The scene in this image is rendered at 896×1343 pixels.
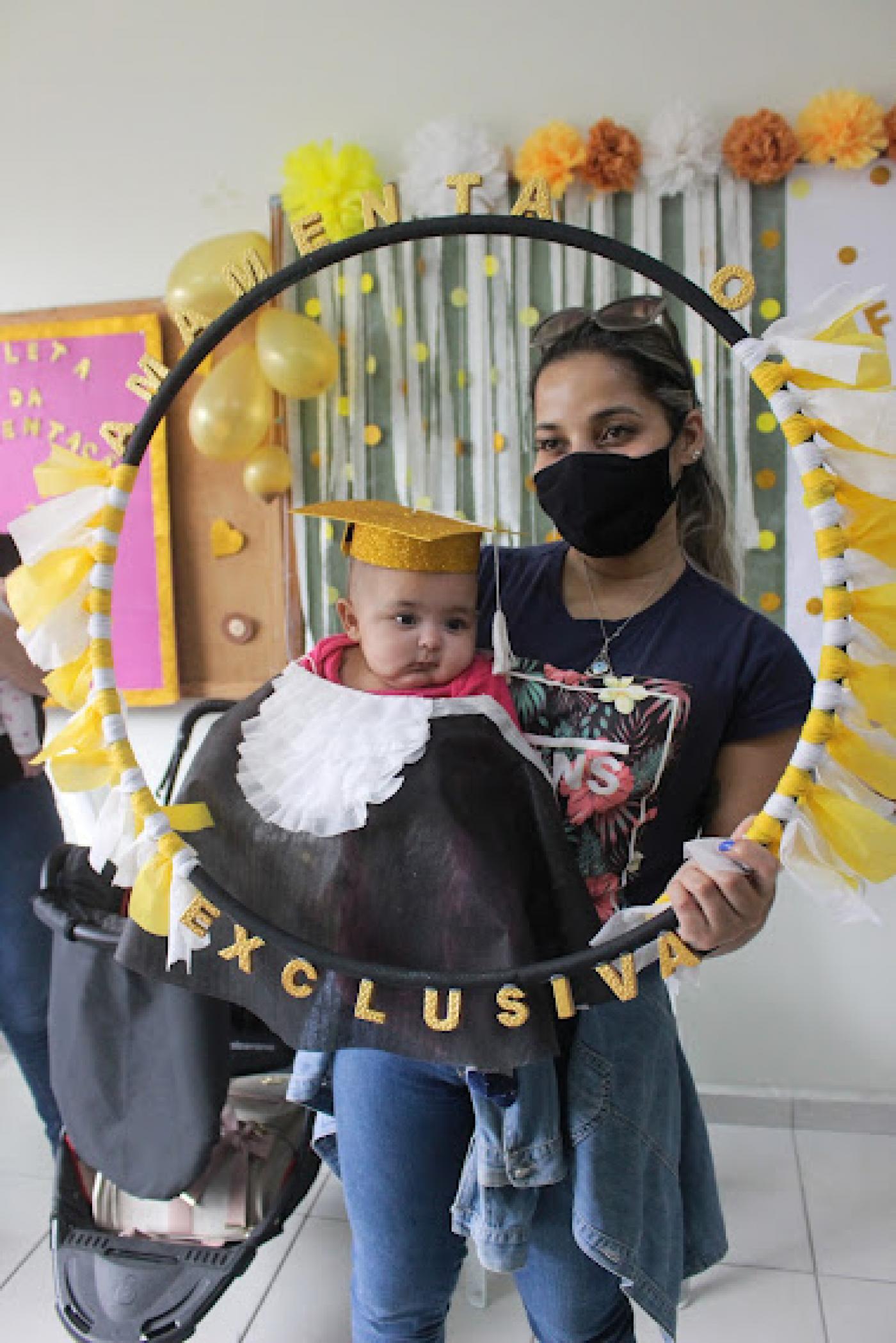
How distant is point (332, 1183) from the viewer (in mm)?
2188

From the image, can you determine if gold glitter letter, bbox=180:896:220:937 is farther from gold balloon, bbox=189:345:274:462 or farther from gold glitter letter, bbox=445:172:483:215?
gold balloon, bbox=189:345:274:462

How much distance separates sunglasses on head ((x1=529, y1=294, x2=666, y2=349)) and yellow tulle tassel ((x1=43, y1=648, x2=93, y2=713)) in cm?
60

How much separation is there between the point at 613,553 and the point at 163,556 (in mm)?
1662

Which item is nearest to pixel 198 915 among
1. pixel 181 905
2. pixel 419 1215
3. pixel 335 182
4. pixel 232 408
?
pixel 181 905

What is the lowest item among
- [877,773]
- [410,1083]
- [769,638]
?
[410,1083]

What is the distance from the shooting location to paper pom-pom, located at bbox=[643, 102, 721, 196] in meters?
2.08

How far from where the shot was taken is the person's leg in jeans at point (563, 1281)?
1.10 meters

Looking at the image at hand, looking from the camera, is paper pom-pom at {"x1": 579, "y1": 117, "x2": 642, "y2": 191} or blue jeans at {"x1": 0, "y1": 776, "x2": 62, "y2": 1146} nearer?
blue jeans at {"x1": 0, "y1": 776, "x2": 62, "y2": 1146}

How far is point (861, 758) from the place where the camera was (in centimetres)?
91

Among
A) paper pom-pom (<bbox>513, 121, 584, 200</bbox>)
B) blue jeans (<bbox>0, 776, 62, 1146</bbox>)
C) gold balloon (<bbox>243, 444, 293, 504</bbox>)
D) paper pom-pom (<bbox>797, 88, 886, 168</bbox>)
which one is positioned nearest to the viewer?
blue jeans (<bbox>0, 776, 62, 1146</bbox>)

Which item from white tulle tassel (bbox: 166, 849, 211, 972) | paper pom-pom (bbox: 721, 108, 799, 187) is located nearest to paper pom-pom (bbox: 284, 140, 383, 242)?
paper pom-pom (bbox: 721, 108, 799, 187)

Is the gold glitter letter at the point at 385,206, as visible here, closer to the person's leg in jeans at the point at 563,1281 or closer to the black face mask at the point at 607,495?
the black face mask at the point at 607,495

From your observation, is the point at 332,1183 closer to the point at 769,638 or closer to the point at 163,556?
the point at 163,556

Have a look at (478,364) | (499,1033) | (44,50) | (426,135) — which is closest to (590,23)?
(426,135)
